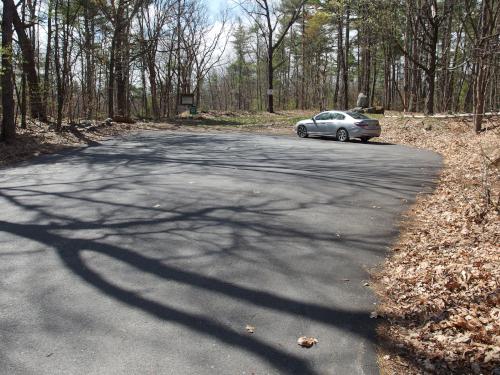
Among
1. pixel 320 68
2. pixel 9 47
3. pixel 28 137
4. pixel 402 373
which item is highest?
pixel 320 68

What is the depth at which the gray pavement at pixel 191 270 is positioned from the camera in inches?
133

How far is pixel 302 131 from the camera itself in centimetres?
2302

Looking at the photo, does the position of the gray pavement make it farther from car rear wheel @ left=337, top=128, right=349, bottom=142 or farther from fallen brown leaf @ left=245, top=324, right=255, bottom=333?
car rear wheel @ left=337, top=128, right=349, bottom=142

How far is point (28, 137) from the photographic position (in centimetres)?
1692

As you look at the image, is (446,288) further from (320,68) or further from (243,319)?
(320,68)

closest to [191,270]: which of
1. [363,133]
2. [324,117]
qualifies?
[363,133]

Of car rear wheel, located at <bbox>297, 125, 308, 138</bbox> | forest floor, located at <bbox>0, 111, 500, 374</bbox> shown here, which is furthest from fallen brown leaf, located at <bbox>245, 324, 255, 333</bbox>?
car rear wheel, located at <bbox>297, 125, 308, 138</bbox>

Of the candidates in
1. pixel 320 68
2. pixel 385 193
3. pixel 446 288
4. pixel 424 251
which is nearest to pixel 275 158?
pixel 385 193

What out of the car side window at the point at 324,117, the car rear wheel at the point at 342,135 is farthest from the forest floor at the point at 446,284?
the car side window at the point at 324,117

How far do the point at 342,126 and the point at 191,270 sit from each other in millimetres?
17154

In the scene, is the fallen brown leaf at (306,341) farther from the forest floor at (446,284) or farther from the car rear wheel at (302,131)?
the car rear wheel at (302,131)

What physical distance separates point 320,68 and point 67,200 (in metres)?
53.4

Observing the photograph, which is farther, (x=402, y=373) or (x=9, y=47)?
(x=9, y=47)

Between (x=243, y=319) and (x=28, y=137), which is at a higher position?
(x=28, y=137)
